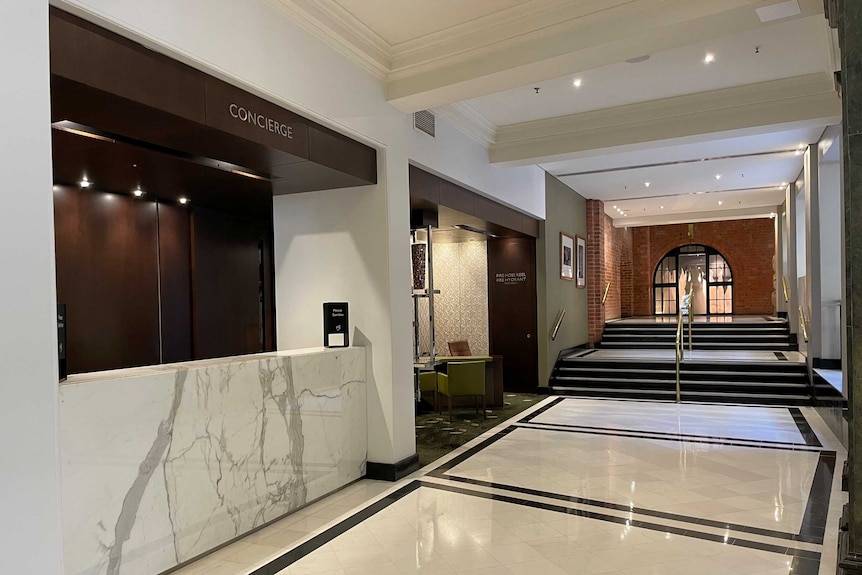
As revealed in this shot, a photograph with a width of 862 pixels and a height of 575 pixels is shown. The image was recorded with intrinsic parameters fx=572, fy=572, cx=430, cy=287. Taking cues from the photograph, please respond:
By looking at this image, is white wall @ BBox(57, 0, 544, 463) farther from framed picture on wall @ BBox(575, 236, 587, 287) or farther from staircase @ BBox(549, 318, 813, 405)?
framed picture on wall @ BBox(575, 236, 587, 287)

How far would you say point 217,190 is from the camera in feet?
18.8

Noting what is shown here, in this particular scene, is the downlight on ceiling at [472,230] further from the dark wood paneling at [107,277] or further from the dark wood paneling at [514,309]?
the dark wood paneling at [107,277]

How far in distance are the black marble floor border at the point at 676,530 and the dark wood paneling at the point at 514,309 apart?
16.6 ft

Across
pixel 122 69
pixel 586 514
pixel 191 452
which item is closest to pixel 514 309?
pixel 586 514

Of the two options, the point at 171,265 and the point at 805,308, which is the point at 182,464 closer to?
the point at 171,265

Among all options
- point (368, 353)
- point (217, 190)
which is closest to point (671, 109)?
point (368, 353)

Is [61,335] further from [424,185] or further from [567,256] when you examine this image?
[567,256]

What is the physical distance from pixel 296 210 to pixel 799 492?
4.93 m

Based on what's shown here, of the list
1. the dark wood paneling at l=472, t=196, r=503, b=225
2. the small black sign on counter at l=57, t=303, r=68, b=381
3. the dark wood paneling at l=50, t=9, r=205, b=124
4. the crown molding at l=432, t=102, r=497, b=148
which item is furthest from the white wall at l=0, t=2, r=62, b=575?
the dark wood paneling at l=472, t=196, r=503, b=225

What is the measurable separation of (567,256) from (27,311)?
990cm

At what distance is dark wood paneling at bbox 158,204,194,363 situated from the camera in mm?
6375

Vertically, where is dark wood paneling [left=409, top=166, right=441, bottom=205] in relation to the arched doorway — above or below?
above

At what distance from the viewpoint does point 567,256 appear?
10.8 metres

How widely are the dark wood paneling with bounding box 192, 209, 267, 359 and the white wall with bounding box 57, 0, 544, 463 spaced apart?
176cm
